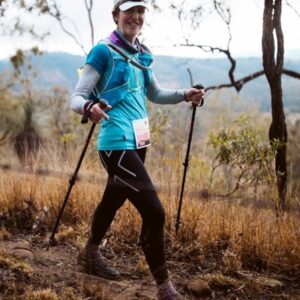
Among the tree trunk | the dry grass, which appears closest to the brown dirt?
the dry grass

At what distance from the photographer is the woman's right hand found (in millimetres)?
2811

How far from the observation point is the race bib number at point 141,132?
306 centimetres

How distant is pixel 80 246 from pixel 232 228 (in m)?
1.25

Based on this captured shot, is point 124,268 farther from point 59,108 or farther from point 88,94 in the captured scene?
point 59,108

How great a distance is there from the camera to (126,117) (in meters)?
3.04

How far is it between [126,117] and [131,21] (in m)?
0.58

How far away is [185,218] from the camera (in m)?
4.23

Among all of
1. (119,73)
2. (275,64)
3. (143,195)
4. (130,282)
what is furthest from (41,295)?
(275,64)

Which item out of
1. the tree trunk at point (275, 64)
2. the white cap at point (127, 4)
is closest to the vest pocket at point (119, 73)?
the white cap at point (127, 4)

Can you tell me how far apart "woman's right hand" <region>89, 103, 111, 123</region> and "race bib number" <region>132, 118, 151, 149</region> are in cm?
26

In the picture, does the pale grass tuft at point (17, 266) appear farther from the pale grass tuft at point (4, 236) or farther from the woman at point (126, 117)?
the woman at point (126, 117)

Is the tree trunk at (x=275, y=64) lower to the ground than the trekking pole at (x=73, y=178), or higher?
higher

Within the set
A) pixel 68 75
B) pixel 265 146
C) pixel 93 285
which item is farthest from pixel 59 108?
pixel 68 75

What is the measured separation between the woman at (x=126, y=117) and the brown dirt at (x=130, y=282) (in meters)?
0.43
